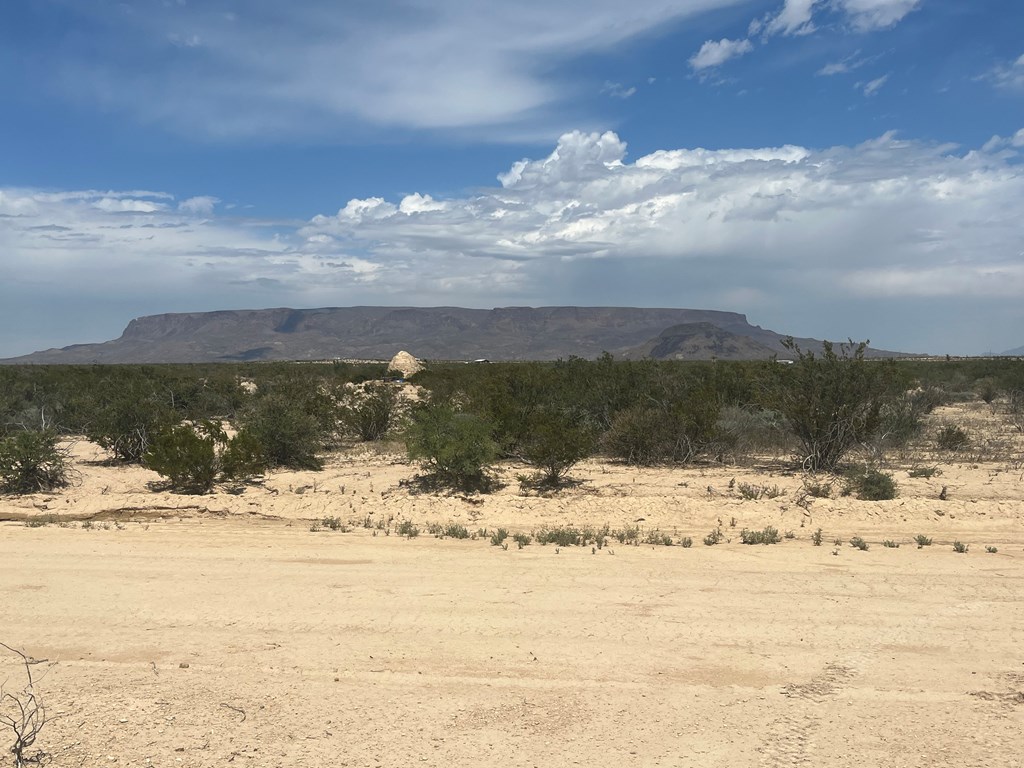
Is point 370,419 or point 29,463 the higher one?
point 370,419

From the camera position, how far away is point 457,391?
2725cm

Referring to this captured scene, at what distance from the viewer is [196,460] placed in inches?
566

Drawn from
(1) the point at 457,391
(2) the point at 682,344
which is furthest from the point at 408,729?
(2) the point at 682,344

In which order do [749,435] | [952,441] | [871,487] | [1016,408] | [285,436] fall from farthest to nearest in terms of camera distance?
[1016,408] < [749,435] < [952,441] < [285,436] < [871,487]

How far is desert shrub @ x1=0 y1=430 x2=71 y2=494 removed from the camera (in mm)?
14250

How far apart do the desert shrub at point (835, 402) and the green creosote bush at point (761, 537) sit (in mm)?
5631

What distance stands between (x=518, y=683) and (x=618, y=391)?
1556 centimetres

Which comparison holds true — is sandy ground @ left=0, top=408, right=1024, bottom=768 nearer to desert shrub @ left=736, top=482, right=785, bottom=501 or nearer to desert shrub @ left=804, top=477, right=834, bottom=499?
desert shrub @ left=804, top=477, right=834, bottom=499

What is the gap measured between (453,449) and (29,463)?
7975 mm

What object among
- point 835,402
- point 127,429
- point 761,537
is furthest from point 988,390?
point 127,429

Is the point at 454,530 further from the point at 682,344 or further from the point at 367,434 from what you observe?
the point at 682,344

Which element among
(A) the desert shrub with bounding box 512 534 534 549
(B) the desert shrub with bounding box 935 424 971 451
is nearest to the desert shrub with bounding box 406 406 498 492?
(A) the desert shrub with bounding box 512 534 534 549

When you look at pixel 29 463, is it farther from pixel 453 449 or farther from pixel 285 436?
pixel 453 449

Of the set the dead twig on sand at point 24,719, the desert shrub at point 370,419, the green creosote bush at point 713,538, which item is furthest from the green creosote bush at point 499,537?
the desert shrub at point 370,419
